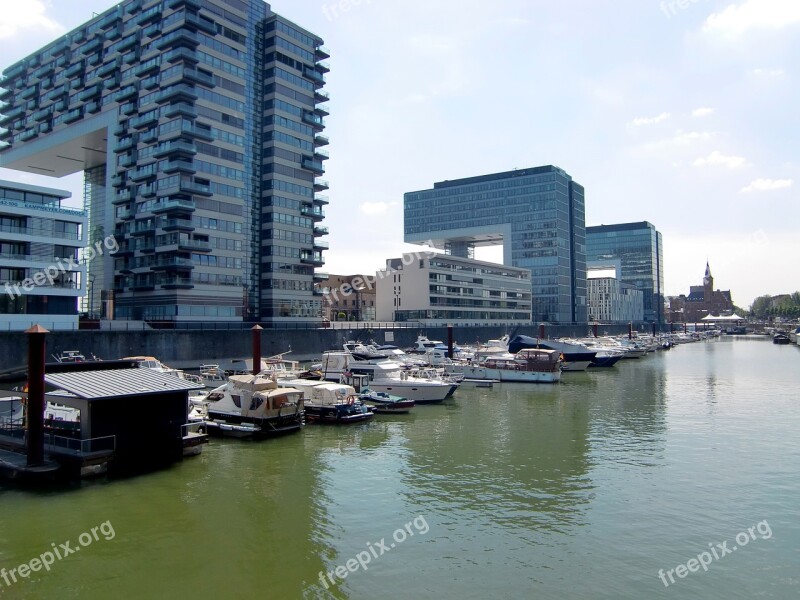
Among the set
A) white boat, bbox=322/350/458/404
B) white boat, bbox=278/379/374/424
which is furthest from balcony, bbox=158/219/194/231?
white boat, bbox=278/379/374/424

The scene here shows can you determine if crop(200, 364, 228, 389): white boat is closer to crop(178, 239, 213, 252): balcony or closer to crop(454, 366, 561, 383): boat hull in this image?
crop(454, 366, 561, 383): boat hull

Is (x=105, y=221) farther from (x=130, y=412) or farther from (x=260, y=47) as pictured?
(x=130, y=412)

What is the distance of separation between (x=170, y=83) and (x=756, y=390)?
100 metres

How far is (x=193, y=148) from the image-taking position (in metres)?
101

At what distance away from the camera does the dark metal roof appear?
96.1 ft

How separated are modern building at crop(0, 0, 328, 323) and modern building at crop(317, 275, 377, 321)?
57.3 meters

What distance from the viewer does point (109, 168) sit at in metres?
112

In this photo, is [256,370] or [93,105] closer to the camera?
[256,370]

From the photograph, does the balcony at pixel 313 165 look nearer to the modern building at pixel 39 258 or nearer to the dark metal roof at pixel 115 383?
the modern building at pixel 39 258

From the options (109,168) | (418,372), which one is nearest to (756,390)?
(418,372)

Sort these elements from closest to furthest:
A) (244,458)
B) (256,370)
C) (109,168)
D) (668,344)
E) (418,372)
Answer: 1. (244,458)
2. (256,370)
3. (418,372)
4. (109,168)
5. (668,344)

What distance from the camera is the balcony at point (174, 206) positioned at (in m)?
98.3

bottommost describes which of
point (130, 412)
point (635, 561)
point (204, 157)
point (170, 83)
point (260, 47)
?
point (635, 561)

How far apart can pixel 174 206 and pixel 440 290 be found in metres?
75.1
